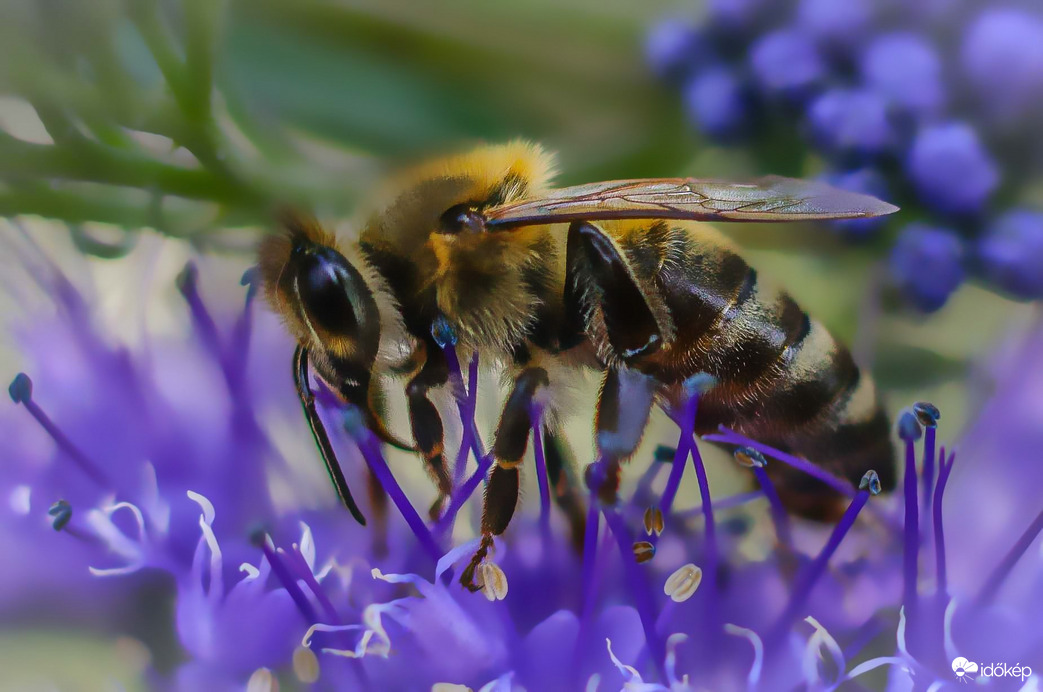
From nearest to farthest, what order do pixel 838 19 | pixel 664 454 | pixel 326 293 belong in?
pixel 326 293 → pixel 664 454 → pixel 838 19

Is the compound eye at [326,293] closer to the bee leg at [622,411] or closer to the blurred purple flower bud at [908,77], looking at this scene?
the bee leg at [622,411]

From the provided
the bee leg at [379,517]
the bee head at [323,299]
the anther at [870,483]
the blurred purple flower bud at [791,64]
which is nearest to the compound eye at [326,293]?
the bee head at [323,299]

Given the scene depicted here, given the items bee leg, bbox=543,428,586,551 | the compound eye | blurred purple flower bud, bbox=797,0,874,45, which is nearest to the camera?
the compound eye

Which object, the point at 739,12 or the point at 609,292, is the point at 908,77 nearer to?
the point at 739,12

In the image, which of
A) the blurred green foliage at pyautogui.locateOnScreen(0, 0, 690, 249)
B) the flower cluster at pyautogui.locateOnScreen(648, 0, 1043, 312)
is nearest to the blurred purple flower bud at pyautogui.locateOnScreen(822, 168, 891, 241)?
the flower cluster at pyautogui.locateOnScreen(648, 0, 1043, 312)

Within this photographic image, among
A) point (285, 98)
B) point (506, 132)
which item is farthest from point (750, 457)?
point (285, 98)

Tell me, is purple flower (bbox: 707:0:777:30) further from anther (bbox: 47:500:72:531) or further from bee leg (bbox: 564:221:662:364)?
anther (bbox: 47:500:72:531)
